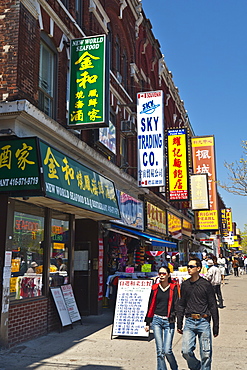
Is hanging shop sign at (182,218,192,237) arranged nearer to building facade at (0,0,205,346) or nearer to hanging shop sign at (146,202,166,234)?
hanging shop sign at (146,202,166,234)

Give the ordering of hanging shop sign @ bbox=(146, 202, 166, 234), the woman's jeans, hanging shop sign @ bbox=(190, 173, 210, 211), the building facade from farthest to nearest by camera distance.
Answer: hanging shop sign @ bbox=(190, 173, 210, 211)
hanging shop sign @ bbox=(146, 202, 166, 234)
the building facade
the woman's jeans

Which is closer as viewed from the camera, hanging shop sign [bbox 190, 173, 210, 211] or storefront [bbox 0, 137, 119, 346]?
storefront [bbox 0, 137, 119, 346]

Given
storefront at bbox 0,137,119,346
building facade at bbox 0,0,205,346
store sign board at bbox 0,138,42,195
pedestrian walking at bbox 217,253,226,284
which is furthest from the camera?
pedestrian walking at bbox 217,253,226,284

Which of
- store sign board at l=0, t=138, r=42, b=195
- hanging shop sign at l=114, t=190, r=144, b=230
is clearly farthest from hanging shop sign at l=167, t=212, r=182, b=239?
store sign board at l=0, t=138, r=42, b=195

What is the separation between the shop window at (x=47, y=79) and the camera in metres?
Answer: 10.8

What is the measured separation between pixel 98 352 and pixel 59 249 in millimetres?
3621

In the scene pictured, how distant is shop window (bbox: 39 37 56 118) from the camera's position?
10828mm

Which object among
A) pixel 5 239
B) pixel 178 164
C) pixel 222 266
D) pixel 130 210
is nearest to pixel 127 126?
pixel 130 210

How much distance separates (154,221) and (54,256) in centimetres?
1150

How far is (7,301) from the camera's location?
8.32m

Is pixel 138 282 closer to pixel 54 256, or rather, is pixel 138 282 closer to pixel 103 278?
pixel 54 256

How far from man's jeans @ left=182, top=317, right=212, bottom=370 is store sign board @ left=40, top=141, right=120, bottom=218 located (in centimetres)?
388

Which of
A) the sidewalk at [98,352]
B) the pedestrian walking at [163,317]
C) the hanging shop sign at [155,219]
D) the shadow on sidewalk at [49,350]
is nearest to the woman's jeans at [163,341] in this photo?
the pedestrian walking at [163,317]

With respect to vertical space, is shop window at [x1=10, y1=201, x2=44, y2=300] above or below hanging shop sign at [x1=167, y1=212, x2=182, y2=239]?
below
